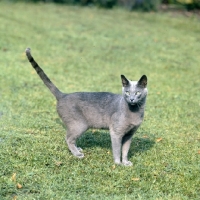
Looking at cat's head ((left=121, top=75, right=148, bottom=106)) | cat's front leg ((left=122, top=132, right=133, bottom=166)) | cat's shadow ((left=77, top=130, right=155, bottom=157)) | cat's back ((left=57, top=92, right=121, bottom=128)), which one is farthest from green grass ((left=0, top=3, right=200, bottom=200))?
cat's head ((left=121, top=75, right=148, bottom=106))

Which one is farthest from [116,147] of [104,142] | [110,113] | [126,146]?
[104,142]

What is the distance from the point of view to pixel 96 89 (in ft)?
33.3

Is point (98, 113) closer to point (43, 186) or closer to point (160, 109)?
point (43, 186)

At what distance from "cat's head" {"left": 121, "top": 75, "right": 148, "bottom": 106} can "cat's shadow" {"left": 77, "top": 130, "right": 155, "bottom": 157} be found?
0.97 meters

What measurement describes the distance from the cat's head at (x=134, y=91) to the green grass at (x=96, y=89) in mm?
832

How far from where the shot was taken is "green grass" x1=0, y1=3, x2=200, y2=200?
5.45m

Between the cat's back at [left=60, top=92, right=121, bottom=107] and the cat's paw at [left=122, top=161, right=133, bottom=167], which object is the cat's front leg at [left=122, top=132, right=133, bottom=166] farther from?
the cat's back at [left=60, top=92, right=121, bottom=107]

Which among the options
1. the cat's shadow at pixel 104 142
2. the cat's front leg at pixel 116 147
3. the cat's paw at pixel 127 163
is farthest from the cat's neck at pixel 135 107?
the cat's shadow at pixel 104 142

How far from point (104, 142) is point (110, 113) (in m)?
0.85

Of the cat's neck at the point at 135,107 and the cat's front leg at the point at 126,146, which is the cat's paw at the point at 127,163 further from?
the cat's neck at the point at 135,107

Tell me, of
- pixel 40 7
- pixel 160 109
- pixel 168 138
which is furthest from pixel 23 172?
pixel 40 7

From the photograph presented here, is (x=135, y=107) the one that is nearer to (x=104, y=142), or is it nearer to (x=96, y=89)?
(x=104, y=142)

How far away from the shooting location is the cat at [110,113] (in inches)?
231

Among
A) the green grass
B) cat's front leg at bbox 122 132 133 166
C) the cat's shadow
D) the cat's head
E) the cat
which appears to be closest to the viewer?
the green grass
